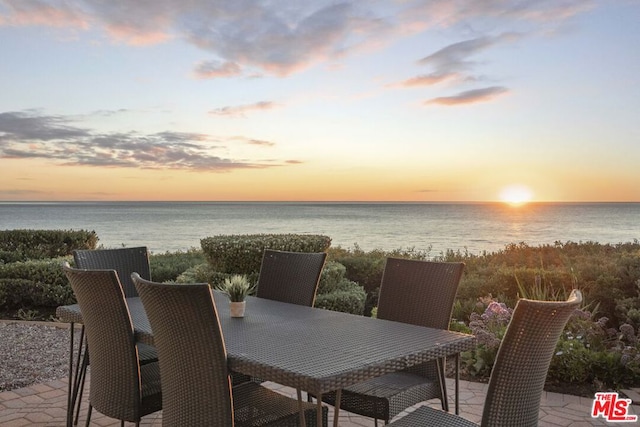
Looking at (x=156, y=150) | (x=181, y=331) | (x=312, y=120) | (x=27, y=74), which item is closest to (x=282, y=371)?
(x=181, y=331)

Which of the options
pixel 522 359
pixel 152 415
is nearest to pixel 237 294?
pixel 152 415

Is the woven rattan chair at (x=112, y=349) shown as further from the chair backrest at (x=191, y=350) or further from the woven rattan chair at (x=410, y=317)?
the woven rattan chair at (x=410, y=317)

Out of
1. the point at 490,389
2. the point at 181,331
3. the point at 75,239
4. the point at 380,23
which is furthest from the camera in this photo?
the point at 75,239

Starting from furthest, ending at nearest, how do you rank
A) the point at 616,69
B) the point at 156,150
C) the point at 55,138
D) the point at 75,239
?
1. the point at 156,150
2. the point at 55,138
3. the point at 75,239
4. the point at 616,69

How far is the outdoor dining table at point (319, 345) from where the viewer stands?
212 cm

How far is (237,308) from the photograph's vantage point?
3.17m

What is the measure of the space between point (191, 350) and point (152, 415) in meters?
2.01

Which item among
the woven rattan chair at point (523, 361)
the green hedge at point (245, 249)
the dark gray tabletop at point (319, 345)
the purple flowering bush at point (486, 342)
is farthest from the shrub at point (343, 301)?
the woven rattan chair at point (523, 361)

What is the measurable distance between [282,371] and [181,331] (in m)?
0.44

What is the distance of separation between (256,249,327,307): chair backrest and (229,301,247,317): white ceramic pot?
742mm

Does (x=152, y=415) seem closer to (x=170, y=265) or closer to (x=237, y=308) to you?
(x=237, y=308)

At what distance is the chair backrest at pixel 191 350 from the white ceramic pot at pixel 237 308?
797 millimetres

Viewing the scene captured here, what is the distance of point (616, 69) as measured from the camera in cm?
910

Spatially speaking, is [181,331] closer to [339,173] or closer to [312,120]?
[312,120]
